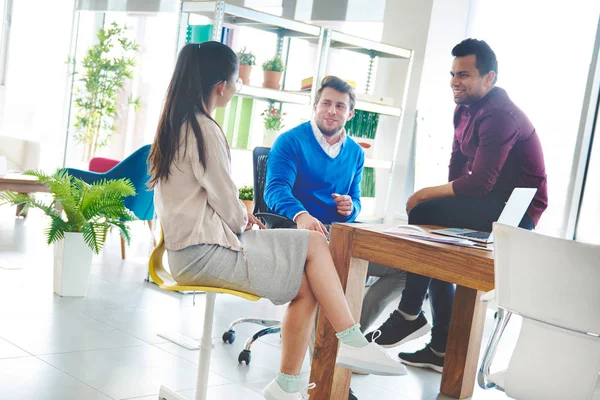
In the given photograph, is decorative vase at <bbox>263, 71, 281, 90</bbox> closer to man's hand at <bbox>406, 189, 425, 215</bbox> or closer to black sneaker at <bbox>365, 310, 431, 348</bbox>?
man's hand at <bbox>406, 189, 425, 215</bbox>

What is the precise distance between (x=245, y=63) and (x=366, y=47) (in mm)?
1118

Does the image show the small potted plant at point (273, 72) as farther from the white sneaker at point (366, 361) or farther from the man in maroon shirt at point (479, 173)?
the white sneaker at point (366, 361)

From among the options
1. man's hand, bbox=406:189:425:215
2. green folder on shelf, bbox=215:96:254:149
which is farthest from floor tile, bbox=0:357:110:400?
green folder on shelf, bbox=215:96:254:149

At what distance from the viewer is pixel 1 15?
29.1ft

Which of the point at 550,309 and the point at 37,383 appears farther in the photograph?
the point at 37,383

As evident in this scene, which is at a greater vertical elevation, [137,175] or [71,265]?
[137,175]

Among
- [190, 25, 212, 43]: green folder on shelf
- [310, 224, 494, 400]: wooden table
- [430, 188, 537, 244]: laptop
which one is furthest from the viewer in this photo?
[190, 25, 212, 43]: green folder on shelf

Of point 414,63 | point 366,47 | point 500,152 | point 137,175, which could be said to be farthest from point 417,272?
point 414,63

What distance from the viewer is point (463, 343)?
2988 millimetres

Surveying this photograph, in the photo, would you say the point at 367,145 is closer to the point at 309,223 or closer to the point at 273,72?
the point at 273,72

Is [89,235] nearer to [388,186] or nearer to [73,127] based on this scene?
[388,186]

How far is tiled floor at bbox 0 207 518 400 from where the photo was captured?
104 inches

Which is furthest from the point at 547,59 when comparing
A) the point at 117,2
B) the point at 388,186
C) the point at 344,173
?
the point at 117,2

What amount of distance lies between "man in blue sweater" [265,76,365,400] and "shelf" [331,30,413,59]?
1.76 m
